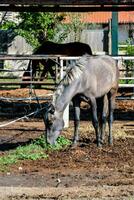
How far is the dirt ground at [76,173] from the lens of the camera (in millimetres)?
7891

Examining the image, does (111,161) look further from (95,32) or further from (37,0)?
(95,32)

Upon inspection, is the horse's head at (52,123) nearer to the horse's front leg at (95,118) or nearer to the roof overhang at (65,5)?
the horse's front leg at (95,118)

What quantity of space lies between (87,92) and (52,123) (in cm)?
84

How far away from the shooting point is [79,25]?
3186 centimetres

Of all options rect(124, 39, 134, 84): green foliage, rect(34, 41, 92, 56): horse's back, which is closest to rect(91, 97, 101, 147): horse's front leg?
rect(124, 39, 134, 84): green foliage

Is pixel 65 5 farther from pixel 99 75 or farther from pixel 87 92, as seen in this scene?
pixel 87 92

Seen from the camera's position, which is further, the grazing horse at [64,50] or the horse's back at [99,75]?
the grazing horse at [64,50]

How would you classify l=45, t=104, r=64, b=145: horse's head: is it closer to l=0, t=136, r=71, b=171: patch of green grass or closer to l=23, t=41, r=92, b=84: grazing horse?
l=0, t=136, r=71, b=171: patch of green grass

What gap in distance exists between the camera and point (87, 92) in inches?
444

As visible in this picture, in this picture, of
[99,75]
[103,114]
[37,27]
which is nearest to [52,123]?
[99,75]

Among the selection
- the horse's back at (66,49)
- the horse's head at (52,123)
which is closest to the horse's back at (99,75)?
the horse's head at (52,123)

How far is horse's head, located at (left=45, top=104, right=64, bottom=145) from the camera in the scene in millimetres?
10875

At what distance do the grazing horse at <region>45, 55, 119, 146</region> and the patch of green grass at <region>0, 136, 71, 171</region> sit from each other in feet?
0.53

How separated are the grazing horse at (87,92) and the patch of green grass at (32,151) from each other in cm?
16
